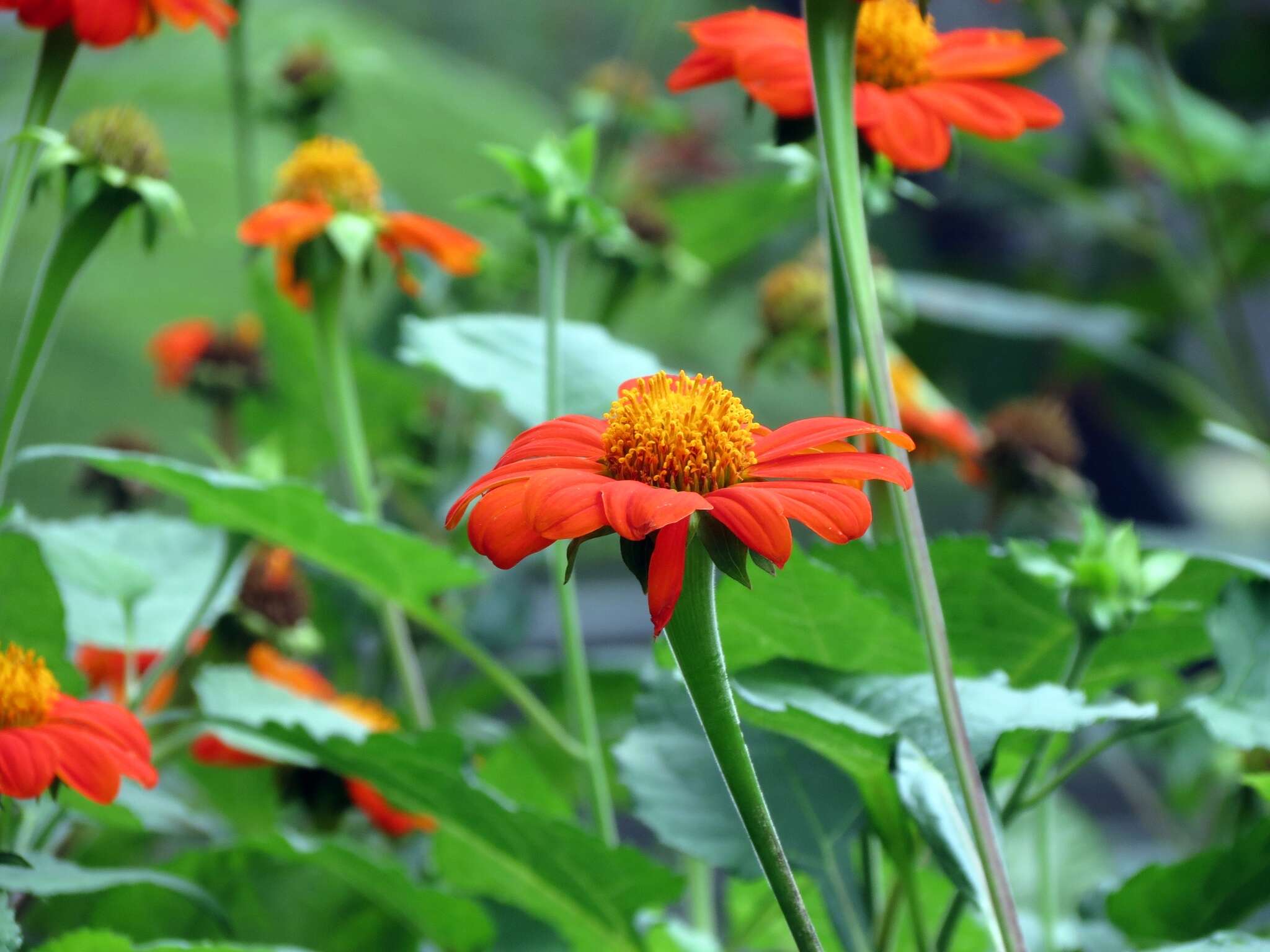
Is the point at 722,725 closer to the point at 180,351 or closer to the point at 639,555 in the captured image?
the point at 639,555

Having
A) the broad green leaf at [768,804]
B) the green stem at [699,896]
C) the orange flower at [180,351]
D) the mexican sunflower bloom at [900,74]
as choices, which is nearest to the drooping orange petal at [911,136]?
the mexican sunflower bloom at [900,74]

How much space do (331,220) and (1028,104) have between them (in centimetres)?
17

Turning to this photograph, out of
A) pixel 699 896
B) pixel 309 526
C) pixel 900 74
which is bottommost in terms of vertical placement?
pixel 699 896

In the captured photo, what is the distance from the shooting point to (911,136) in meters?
0.21

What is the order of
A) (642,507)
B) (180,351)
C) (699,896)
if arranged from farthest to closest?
1. (180,351)
2. (699,896)
3. (642,507)

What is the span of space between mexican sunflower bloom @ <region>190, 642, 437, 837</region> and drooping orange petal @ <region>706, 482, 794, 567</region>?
6.4 inches

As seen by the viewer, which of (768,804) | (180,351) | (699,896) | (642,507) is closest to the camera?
(642,507)

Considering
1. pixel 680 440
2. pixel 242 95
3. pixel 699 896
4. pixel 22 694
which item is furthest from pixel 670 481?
pixel 242 95

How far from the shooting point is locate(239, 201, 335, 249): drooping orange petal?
293mm

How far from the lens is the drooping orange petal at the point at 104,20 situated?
208 millimetres

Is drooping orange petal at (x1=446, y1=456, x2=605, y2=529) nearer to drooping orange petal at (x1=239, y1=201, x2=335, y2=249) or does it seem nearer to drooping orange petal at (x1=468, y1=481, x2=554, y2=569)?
drooping orange petal at (x1=468, y1=481, x2=554, y2=569)

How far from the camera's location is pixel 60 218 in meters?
0.24

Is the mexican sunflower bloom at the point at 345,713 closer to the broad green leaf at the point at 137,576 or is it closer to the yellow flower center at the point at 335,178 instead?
the broad green leaf at the point at 137,576

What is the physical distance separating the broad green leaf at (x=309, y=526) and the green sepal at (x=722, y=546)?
12cm
